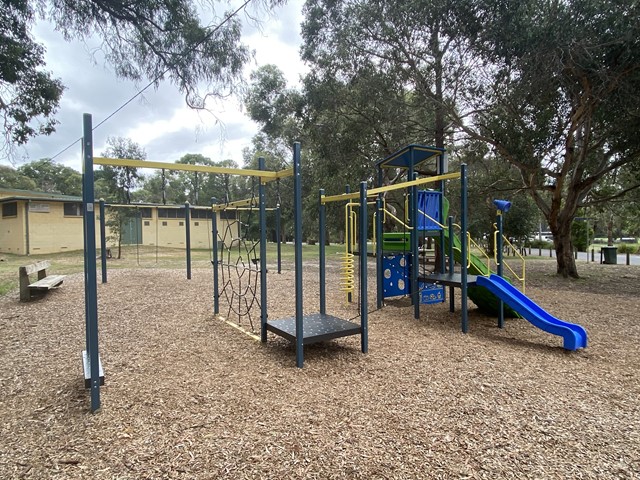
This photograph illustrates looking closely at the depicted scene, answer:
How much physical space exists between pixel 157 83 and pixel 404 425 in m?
7.14

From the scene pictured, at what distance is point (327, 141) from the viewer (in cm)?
1370

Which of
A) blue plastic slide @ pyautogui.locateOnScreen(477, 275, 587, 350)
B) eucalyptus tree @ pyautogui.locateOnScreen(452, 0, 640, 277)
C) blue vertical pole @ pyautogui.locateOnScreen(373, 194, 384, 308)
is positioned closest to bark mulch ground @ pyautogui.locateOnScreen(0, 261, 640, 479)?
blue plastic slide @ pyautogui.locateOnScreen(477, 275, 587, 350)

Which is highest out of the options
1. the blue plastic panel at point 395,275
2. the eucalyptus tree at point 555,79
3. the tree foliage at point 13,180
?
the tree foliage at point 13,180

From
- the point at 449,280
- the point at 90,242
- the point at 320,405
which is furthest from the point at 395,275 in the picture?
the point at 90,242

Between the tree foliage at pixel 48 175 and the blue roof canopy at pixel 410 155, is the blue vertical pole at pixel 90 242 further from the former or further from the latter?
the tree foliage at pixel 48 175

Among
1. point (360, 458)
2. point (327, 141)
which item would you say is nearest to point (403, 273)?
point (360, 458)

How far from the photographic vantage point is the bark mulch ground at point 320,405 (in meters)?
2.26

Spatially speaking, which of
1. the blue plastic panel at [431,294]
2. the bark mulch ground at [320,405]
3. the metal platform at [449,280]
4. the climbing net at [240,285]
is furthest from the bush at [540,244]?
the bark mulch ground at [320,405]

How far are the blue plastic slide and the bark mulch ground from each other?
0.54ft

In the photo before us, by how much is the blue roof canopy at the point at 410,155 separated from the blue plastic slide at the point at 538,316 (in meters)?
2.55

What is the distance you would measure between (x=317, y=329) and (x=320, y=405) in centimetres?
133

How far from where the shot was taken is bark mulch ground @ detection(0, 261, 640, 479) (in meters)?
2.26

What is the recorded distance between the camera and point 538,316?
16.0ft

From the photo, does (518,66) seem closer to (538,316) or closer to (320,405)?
(538,316)
